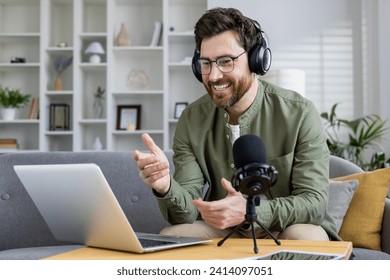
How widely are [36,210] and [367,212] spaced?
1.20 metres

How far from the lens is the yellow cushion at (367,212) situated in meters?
2.03

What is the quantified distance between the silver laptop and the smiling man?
8.7 inches

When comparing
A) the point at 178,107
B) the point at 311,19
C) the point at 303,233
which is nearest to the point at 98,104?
the point at 178,107

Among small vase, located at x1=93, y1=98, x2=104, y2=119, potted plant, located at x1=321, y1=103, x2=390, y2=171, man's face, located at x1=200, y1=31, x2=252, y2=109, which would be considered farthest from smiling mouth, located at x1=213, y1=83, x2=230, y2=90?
small vase, located at x1=93, y1=98, x2=104, y2=119

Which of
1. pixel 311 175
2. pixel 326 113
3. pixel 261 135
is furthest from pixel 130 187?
pixel 326 113

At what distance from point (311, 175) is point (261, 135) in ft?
0.65

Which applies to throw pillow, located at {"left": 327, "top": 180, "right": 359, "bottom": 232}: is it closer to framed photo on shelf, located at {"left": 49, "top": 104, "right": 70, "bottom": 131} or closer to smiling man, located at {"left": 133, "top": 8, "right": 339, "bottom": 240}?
smiling man, located at {"left": 133, "top": 8, "right": 339, "bottom": 240}

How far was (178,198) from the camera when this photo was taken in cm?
152

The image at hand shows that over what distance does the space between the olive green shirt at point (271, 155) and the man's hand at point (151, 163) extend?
156mm

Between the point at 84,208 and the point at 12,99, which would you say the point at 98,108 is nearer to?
the point at 12,99

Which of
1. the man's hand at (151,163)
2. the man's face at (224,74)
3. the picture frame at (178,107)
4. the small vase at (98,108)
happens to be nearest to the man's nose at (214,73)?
the man's face at (224,74)

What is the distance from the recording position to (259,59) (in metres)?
1.65
